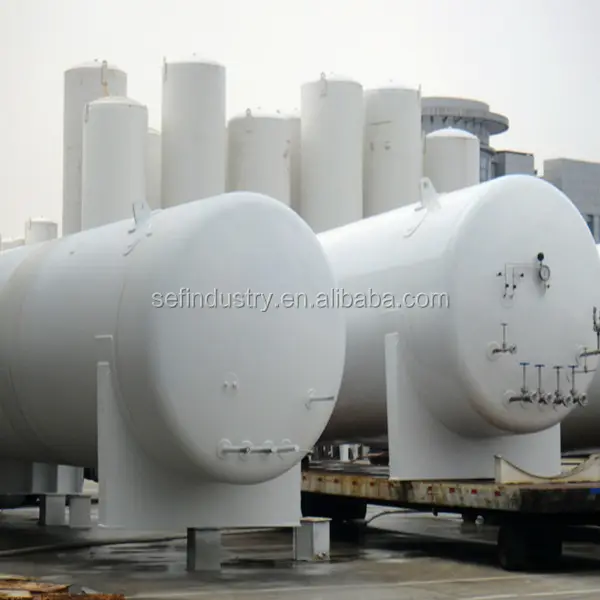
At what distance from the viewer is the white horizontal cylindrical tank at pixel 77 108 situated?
16.9 m

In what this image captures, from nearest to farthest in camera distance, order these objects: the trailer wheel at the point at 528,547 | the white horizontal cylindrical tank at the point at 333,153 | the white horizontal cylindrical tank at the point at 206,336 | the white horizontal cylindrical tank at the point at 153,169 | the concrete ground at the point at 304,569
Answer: the white horizontal cylindrical tank at the point at 206,336 → the concrete ground at the point at 304,569 → the trailer wheel at the point at 528,547 → the white horizontal cylindrical tank at the point at 153,169 → the white horizontal cylindrical tank at the point at 333,153

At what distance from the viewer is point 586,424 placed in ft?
47.8

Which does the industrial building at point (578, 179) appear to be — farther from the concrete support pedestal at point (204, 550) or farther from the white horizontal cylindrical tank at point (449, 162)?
the concrete support pedestal at point (204, 550)

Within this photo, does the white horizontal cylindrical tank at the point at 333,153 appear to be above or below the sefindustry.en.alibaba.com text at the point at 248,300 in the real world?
above

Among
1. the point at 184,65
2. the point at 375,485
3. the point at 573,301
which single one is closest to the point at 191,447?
the point at 375,485

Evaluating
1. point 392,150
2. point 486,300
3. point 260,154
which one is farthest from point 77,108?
point 486,300

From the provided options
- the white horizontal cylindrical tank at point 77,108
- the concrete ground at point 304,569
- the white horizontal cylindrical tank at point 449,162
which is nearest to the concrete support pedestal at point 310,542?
the concrete ground at point 304,569

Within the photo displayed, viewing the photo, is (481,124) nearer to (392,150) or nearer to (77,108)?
(392,150)

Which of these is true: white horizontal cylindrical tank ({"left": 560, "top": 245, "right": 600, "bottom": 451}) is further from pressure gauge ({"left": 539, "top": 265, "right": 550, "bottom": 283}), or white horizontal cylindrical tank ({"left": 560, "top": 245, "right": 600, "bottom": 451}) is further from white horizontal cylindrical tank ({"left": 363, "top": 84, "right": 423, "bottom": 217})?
white horizontal cylindrical tank ({"left": 363, "top": 84, "right": 423, "bottom": 217})

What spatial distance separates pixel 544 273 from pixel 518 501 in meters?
2.27

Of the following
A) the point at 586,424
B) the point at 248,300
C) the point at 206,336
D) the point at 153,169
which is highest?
the point at 153,169

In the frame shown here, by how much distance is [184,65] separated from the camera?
626 inches

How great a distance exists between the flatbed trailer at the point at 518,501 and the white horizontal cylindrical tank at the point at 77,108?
6.31 meters

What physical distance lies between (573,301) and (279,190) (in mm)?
5523
